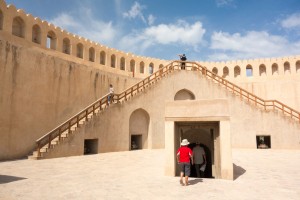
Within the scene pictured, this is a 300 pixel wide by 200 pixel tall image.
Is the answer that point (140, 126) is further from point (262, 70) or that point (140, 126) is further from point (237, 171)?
point (262, 70)

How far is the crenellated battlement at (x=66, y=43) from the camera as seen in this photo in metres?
20.0

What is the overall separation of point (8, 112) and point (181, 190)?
9437 mm

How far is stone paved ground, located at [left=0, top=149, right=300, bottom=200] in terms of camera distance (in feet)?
19.5

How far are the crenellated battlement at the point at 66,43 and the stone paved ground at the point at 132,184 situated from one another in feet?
48.8

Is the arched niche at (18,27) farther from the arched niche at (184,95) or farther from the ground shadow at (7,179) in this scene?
the ground shadow at (7,179)

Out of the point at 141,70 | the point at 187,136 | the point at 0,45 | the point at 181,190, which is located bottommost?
the point at 181,190

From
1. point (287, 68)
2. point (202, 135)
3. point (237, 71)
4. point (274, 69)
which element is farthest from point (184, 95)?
point (287, 68)

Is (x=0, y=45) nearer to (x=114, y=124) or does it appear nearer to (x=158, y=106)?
(x=114, y=124)

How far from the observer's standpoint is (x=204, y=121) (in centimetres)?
859

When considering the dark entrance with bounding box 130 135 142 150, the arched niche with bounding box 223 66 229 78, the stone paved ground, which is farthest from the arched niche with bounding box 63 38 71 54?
the arched niche with bounding box 223 66 229 78

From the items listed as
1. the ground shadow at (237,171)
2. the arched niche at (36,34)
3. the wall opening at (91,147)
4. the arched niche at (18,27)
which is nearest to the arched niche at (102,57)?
the arched niche at (36,34)

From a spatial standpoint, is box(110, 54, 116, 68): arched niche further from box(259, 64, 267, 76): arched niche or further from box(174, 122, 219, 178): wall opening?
box(174, 122, 219, 178): wall opening

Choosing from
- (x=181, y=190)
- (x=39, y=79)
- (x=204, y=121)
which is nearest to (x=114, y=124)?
(x=39, y=79)

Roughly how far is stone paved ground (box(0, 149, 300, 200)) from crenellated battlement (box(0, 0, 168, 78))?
14888 mm
